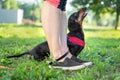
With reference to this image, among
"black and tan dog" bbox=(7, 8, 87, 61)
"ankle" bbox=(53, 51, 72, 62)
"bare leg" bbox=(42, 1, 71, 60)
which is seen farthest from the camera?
"black and tan dog" bbox=(7, 8, 87, 61)

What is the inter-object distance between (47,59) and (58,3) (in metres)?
0.96

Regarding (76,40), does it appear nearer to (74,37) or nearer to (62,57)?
(74,37)

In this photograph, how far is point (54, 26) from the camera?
11.2 ft

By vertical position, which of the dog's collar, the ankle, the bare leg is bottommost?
A: the ankle

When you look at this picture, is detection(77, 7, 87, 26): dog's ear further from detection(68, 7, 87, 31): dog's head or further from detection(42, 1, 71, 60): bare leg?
detection(42, 1, 71, 60): bare leg

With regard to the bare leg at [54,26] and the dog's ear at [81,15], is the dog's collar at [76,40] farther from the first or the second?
the bare leg at [54,26]

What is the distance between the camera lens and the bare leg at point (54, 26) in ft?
11.2

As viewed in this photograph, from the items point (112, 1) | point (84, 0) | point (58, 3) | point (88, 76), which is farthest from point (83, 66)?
point (84, 0)

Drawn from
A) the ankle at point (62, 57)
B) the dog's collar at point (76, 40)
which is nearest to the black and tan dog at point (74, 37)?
the dog's collar at point (76, 40)

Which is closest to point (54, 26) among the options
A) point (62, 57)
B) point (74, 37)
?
point (62, 57)

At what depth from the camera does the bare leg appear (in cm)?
342

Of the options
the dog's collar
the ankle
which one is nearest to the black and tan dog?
the dog's collar

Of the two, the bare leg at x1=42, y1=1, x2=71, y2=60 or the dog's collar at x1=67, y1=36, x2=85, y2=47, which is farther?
the dog's collar at x1=67, y1=36, x2=85, y2=47

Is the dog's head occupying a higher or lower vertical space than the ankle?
higher
